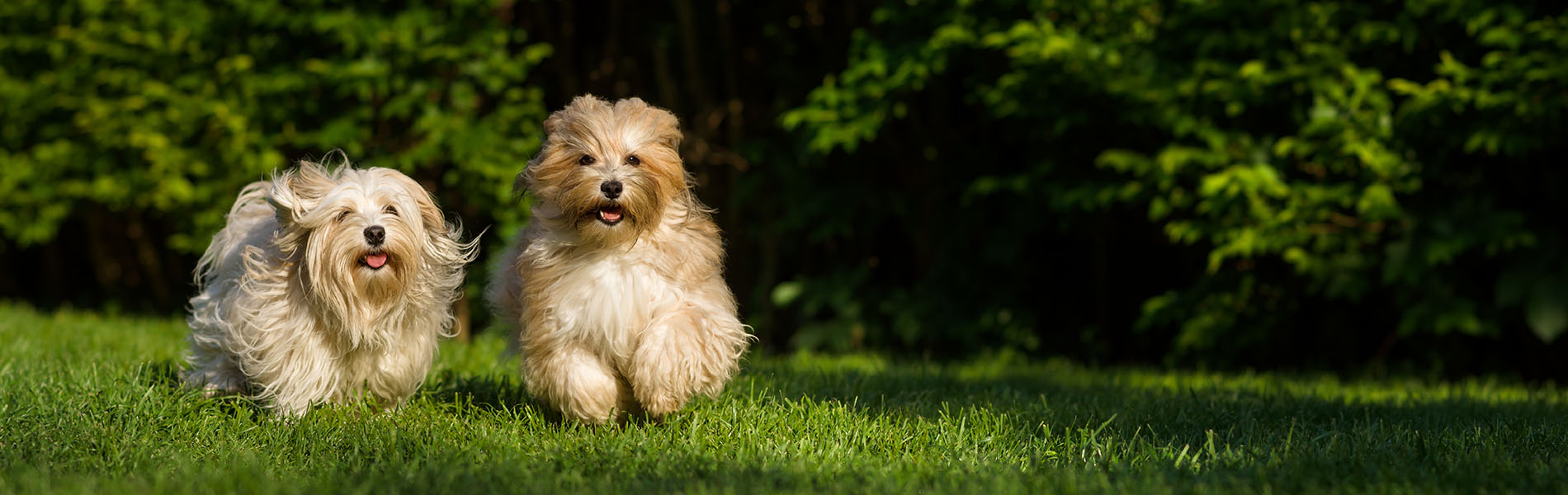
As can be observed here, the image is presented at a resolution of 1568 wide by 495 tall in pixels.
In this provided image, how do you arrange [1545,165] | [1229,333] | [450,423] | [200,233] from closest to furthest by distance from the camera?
1. [450,423]
2. [1545,165]
3. [1229,333]
4. [200,233]

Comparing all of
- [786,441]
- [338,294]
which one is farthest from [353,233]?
[786,441]

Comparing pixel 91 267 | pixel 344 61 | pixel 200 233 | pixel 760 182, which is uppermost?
pixel 344 61

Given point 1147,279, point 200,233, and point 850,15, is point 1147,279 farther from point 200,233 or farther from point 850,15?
A: point 200,233

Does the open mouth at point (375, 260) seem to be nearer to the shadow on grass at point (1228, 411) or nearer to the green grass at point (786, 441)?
the green grass at point (786, 441)

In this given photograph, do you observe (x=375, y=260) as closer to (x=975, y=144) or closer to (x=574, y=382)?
(x=574, y=382)

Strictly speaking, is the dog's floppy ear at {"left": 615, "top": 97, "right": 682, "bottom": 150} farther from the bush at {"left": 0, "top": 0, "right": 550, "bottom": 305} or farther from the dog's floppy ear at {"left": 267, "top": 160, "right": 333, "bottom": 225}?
the bush at {"left": 0, "top": 0, "right": 550, "bottom": 305}

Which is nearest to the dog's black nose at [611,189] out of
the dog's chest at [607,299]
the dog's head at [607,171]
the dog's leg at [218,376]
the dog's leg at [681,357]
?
the dog's head at [607,171]

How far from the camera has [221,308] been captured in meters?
4.91

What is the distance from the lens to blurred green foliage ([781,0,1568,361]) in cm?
682

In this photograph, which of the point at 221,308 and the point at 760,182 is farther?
the point at 760,182

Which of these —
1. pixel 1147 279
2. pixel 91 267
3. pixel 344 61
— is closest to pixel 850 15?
pixel 1147 279

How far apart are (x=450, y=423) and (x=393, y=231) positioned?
705mm

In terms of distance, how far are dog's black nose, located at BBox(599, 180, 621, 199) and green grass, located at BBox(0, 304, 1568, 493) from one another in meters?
0.79

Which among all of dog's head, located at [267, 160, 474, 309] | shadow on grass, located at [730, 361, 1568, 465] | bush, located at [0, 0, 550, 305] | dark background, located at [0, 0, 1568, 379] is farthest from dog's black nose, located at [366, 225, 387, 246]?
bush, located at [0, 0, 550, 305]
